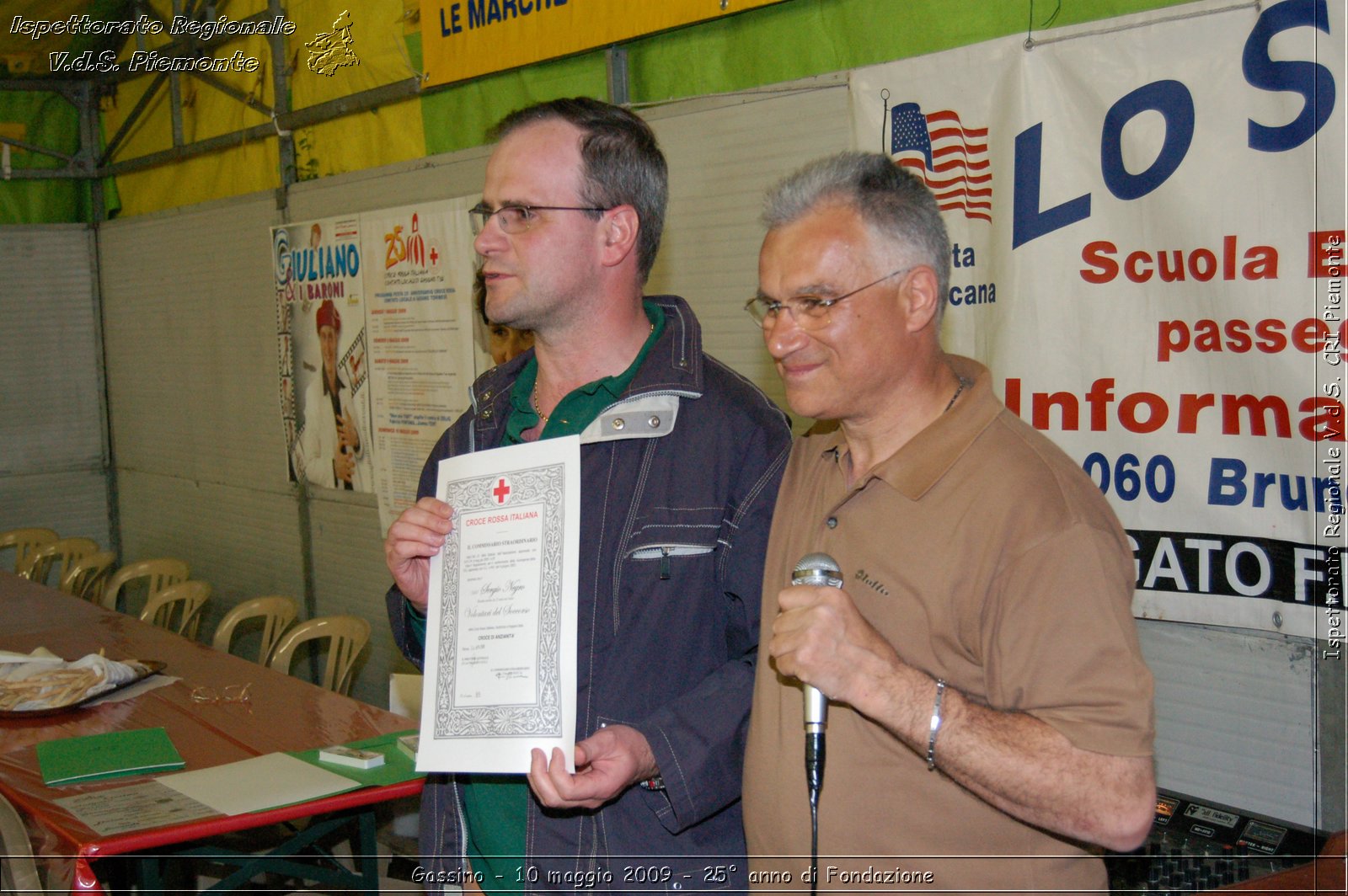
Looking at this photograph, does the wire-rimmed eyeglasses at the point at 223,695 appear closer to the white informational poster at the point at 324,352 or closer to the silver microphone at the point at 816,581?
the white informational poster at the point at 324,352

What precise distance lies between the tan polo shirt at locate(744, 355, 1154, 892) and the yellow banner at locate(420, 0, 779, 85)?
2.45 m

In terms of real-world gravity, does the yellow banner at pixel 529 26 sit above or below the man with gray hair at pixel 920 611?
above

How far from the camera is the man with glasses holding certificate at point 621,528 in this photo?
1.70 meters

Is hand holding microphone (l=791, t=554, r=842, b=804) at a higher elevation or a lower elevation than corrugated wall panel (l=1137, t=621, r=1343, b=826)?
higher

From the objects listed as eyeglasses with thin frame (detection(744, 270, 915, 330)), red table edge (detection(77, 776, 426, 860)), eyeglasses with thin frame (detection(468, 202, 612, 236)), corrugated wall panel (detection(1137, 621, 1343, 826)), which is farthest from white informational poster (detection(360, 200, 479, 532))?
eyeglasses with thin frame (detection(744, 270, 915, 330))

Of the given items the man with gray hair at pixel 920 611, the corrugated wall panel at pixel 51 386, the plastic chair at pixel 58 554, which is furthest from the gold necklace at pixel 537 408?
the corrugated wall panel at pixel 51 386

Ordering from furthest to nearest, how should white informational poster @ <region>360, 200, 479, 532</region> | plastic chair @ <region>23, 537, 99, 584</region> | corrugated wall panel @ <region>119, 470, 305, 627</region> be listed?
plastic chair @ <region>23, 537, 99, 584</region>
corrugated wall panel @ <region>119, 470, 305, 627</region>
white informational poster @ <region>360, 200, 479, 532</region>

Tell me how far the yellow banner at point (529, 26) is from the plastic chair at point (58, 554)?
389cm

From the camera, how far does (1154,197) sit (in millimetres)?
2629

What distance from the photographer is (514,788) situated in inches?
72.0

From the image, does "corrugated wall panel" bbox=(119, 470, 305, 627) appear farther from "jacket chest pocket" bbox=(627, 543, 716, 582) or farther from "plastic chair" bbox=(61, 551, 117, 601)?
"jacket chest pocket" bbox=(627, 543, 716, 582)

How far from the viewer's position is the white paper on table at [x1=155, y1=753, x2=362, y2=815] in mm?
2658

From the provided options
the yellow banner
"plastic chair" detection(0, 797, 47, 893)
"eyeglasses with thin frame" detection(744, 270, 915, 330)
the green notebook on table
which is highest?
the yellow banner

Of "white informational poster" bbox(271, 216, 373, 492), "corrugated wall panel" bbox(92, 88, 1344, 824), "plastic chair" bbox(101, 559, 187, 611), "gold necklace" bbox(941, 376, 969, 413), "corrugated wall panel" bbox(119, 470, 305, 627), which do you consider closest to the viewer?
"gold necklace" bbox(941, 376, 969, 413)
